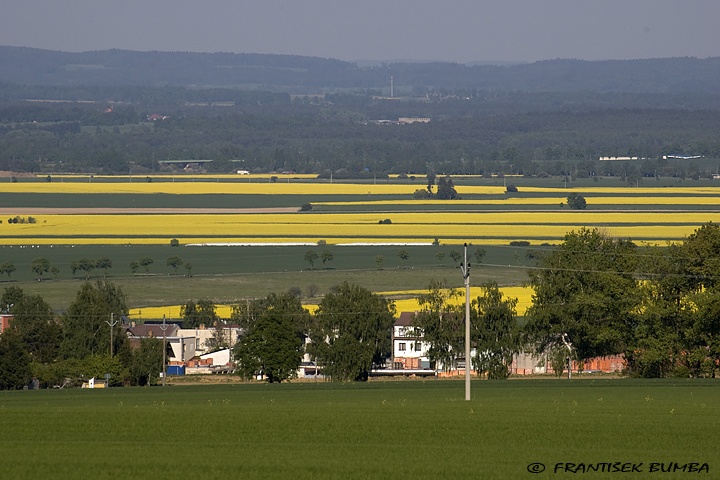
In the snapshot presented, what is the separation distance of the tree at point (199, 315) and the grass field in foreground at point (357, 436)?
36.7 metres

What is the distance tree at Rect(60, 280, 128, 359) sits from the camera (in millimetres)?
64250

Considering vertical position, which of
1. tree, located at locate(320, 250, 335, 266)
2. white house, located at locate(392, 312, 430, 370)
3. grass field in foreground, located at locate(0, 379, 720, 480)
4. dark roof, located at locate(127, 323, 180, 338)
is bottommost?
white house, located at locate(392, 312, 430, 370)

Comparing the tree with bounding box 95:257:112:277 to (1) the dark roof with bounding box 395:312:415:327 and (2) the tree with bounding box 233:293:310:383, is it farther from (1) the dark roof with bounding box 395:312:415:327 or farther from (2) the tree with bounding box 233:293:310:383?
(2) the tree with bounding box 233:293:310:383

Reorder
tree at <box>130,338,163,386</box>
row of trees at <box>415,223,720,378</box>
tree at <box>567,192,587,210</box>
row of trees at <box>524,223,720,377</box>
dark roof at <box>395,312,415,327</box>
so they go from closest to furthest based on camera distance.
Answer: row of trees at <box>524,223,720,377</box> < row of trees at <box>415,223,720,378</box> < tree at <box>130,338,163,386</box> < dark roof at <box>395,312,415,327</box> < tree at <box>567,192,587,210</box>

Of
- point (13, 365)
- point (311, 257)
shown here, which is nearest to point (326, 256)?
point (311, 257)

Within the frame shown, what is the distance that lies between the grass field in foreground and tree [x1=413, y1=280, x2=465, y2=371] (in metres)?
27.1

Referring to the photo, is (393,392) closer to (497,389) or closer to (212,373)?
(497,389)

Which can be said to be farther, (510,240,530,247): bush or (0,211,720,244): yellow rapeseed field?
(0,211,720,244): yellow rapeseed field

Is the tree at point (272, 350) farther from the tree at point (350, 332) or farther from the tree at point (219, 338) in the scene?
the tree at point (219, 338)

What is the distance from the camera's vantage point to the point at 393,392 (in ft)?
140

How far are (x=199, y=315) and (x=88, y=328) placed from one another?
10.8m

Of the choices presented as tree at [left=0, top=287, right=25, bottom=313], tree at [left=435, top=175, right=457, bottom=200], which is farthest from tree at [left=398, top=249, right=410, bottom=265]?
tree at [left=435, top=175, right=457, bottom=200]

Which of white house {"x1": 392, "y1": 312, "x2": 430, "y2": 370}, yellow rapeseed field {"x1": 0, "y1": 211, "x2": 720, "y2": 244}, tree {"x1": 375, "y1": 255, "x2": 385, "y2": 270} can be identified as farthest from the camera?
yellow rapeseed field {"x1": 0, "y1": 211, "x2": 720, "y2": 244}

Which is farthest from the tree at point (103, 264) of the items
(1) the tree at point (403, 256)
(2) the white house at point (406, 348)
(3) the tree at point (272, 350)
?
Result: (3) the tree at point (272, 350)
